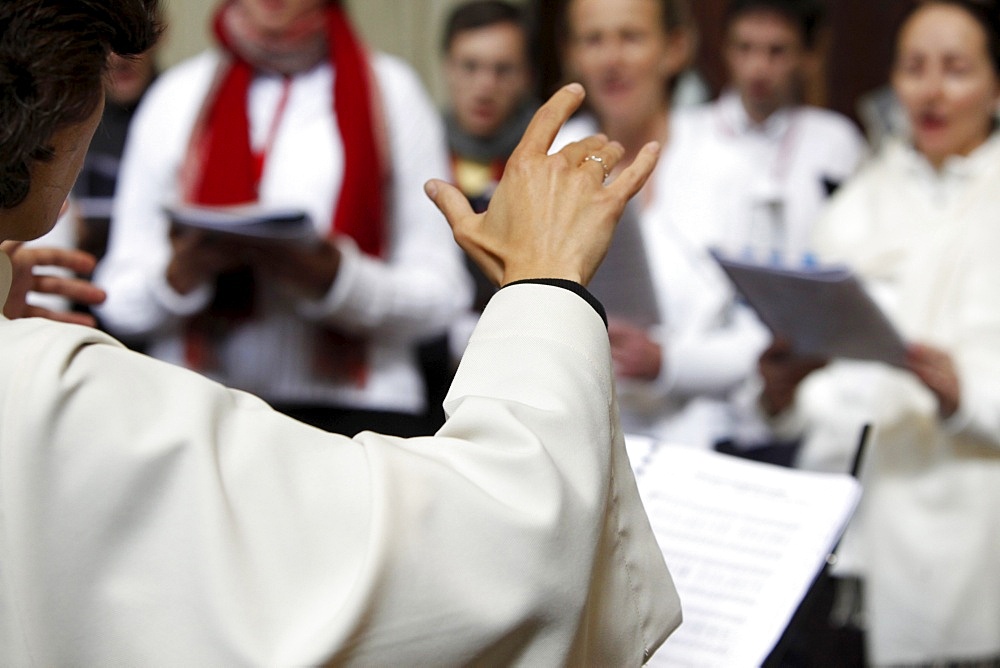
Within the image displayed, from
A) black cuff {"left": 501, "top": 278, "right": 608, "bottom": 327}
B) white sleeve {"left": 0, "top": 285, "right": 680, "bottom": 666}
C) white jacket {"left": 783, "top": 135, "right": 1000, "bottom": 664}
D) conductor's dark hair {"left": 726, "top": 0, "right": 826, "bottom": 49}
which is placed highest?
black cuff {"left": 501, "top": 278, "right": 608, "bottom": 327}

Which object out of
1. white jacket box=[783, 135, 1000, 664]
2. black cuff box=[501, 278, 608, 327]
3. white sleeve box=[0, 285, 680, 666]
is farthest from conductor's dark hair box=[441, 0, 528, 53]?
white sleeve box=[0, 285, 680, 666]

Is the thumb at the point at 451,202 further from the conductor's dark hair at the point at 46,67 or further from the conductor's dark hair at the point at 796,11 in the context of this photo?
the conductor's dark hair at the point at 796,11

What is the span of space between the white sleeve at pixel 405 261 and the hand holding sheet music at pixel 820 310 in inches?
21.8

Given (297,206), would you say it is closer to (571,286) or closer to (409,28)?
(571,286)

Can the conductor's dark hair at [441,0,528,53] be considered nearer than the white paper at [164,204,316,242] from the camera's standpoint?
No

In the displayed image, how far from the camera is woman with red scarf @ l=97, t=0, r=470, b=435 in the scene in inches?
90.6

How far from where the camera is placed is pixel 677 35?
297 centimetres

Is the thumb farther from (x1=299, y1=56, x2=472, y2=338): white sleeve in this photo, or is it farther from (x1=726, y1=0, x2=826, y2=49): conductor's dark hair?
(x1=726, y1=0, x2=826, y2=49): conductor's dark hair

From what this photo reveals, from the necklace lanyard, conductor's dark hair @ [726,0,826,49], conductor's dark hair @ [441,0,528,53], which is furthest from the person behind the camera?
conductor's dark hair @ [441,0,528,53]

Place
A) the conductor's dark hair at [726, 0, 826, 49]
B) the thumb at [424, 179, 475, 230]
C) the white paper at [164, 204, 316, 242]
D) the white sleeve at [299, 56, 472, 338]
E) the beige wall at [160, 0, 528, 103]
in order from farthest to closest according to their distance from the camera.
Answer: the beige wall at [160, 0, 528, 103] < the conductor's dark hair at [726, 0, 826, 49] < the white sleeve at [299, 56, 472, 338] < the white paper at [164, 204, 316, 242] < the thumb at [424, 179, 475, 230]

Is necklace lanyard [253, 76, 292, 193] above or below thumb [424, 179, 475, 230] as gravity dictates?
below

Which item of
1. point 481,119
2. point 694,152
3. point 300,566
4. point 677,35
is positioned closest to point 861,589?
point 694,152

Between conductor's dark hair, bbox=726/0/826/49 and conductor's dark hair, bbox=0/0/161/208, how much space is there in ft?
8.80

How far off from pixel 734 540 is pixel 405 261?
4.26 feet
